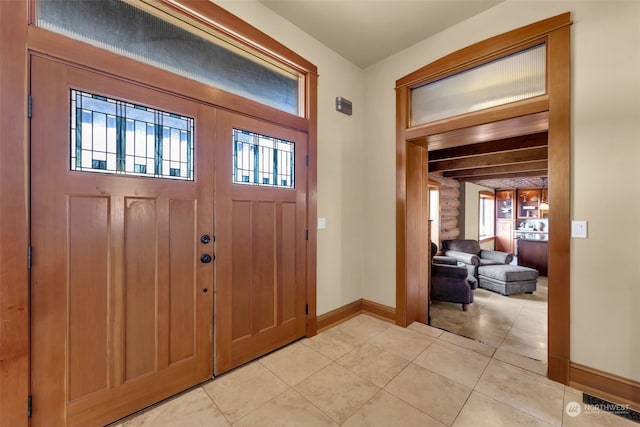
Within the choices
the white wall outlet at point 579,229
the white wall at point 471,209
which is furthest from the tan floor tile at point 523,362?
the white wall at point 471,209

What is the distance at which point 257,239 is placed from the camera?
225cm

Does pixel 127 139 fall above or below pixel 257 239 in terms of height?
above

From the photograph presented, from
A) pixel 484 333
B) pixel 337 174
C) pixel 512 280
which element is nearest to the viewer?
pixel 337 174

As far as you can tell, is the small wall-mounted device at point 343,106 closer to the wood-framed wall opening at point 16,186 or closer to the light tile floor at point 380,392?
the wood-framed wall opening at point 16,186

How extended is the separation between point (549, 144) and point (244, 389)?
3018mm

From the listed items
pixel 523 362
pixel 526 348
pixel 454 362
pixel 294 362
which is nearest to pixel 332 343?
pixel 294 362

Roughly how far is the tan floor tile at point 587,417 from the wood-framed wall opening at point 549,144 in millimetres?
222

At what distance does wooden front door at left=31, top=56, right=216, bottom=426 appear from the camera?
1.37m

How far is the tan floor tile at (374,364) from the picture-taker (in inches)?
79.7

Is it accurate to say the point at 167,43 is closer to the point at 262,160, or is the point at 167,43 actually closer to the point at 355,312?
the point at 262,160

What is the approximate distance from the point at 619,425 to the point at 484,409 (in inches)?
30.4

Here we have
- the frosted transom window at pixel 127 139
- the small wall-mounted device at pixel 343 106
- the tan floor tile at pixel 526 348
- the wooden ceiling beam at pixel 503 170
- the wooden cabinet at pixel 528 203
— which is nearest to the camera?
the frosted transom window at pixel 127 139

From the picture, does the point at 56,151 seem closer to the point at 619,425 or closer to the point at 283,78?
the point at 283,78

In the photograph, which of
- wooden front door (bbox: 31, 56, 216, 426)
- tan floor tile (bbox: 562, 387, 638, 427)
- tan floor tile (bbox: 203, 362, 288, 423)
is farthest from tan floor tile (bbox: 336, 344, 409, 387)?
wooden front door (bbox: 31, 56, 216, 426)
